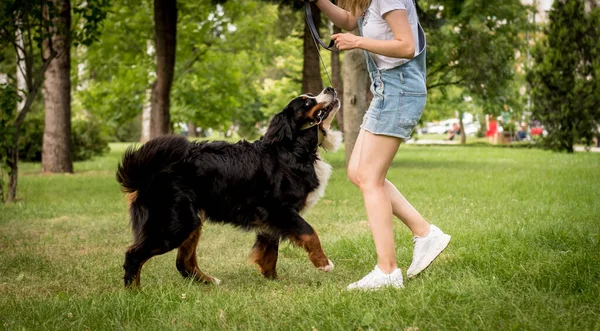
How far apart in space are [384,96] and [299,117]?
44.4 inches

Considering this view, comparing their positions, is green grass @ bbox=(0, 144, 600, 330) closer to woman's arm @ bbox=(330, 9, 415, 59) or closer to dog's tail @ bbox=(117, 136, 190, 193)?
dog's tail @ bbox=(117, 136, 190, 193)

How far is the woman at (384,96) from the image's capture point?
15.0ft

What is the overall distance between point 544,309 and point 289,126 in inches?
97.1

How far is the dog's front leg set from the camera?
5.37 meters

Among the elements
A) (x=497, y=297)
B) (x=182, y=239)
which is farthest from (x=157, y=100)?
(x=497, y=297)

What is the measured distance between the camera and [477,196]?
36.3ft

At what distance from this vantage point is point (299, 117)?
18.9ft

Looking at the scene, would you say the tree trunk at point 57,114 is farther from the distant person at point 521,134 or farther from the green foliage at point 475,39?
the distant person at point 521,134

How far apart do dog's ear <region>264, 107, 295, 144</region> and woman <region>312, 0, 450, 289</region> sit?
799mm

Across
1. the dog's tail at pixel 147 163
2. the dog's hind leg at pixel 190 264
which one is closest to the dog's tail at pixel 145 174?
the dog's tail at pixel 147 163

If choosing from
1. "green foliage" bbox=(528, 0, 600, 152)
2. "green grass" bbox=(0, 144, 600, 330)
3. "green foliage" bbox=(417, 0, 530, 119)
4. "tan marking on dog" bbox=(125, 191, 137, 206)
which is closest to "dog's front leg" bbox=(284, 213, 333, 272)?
"green grass" bbox=(0, 144, 600, 330)

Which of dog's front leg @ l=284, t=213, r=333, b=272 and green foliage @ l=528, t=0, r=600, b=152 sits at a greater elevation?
green foliage @ l=528, t=0, r=600, b=152

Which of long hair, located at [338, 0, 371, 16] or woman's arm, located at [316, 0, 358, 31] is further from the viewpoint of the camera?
woman's arm, located at [316, 0, 358, 31]

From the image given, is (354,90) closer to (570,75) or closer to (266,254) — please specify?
(266,254)
